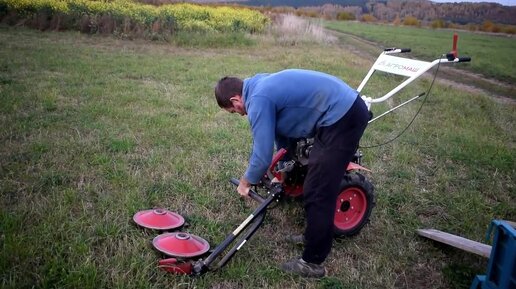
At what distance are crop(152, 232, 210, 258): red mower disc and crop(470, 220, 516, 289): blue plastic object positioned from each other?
6.73 feet

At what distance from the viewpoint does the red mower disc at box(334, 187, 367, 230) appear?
13.4 feet

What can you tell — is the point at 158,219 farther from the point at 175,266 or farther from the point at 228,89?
the point at 228,89

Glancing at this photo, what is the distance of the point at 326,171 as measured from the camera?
10.8ft

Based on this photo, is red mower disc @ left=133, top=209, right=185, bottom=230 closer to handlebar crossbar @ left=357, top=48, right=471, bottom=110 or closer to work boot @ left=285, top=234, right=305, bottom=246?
→ work boot @ left=285, top=234, right=305, bottom=246

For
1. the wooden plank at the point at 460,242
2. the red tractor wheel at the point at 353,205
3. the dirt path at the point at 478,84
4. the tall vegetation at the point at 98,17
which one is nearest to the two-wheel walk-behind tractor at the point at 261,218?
the red tractor wheel at the point at 353,205

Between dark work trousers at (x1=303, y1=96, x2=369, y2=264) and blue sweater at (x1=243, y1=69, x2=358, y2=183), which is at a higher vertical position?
blue sweater at (x1=243, y1=69, x2=358, y2=183)

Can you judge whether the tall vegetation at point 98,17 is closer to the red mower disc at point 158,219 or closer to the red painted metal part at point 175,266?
the red mower disc at point 158,219

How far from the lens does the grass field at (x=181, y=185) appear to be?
3.34 m

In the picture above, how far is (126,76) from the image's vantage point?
32.4ft

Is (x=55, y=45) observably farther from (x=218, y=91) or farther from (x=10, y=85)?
(x=218, y=91)

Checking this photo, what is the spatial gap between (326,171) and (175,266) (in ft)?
4.51

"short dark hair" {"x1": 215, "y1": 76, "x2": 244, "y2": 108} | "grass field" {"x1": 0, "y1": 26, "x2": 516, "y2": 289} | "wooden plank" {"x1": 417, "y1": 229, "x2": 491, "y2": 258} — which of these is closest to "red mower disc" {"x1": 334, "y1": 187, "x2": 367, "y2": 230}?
"grass field" {"x1": 0, "y1": 26, "x2": 516, "y2": 289}

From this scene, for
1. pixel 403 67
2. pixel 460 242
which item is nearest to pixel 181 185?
pixel 460 242

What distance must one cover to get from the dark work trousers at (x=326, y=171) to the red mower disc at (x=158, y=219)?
1245 millimetres
